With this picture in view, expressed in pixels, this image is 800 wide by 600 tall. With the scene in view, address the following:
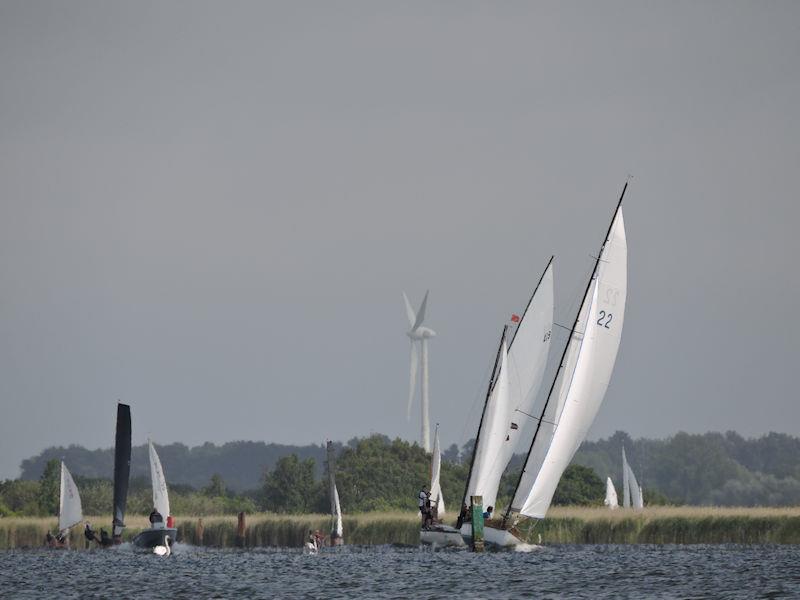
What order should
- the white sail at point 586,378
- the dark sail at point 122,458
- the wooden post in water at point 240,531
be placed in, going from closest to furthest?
the white sail at point 586,378 < the wooden post in water at point 240,531 < the dark sail at point 122,458

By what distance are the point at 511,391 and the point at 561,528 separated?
6.55 meters

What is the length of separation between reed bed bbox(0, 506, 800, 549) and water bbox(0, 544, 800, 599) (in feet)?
6.32

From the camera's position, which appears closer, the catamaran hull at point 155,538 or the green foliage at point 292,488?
the catamaran hull at point 155,538

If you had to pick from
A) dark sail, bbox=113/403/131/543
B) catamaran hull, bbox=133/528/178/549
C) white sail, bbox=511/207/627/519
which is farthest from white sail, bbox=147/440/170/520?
white sail, bbox=511/207/627/519

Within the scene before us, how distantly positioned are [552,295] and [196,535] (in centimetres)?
2347

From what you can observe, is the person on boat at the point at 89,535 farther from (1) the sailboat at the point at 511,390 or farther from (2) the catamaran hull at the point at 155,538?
(1) the sailboat at the point at 511,390

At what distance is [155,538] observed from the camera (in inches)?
2800

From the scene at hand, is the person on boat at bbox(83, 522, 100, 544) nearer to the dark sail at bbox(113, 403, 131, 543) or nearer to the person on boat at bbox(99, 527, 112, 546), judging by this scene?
the person on boat at bbox(99, 527, 112, 546)

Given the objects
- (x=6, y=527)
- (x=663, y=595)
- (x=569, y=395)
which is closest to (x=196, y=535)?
(x=6, y=527)

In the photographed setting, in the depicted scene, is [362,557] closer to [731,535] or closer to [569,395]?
[569,395]

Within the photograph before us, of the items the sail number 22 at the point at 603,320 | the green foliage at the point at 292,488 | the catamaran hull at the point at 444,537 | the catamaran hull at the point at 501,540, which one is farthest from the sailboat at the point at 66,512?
the green foliage at the point at 292,488

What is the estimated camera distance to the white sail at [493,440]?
68.1m

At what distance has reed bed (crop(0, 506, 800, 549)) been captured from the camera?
6456 cm

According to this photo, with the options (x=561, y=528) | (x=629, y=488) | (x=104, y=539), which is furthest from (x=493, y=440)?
(x=629, y=488)
